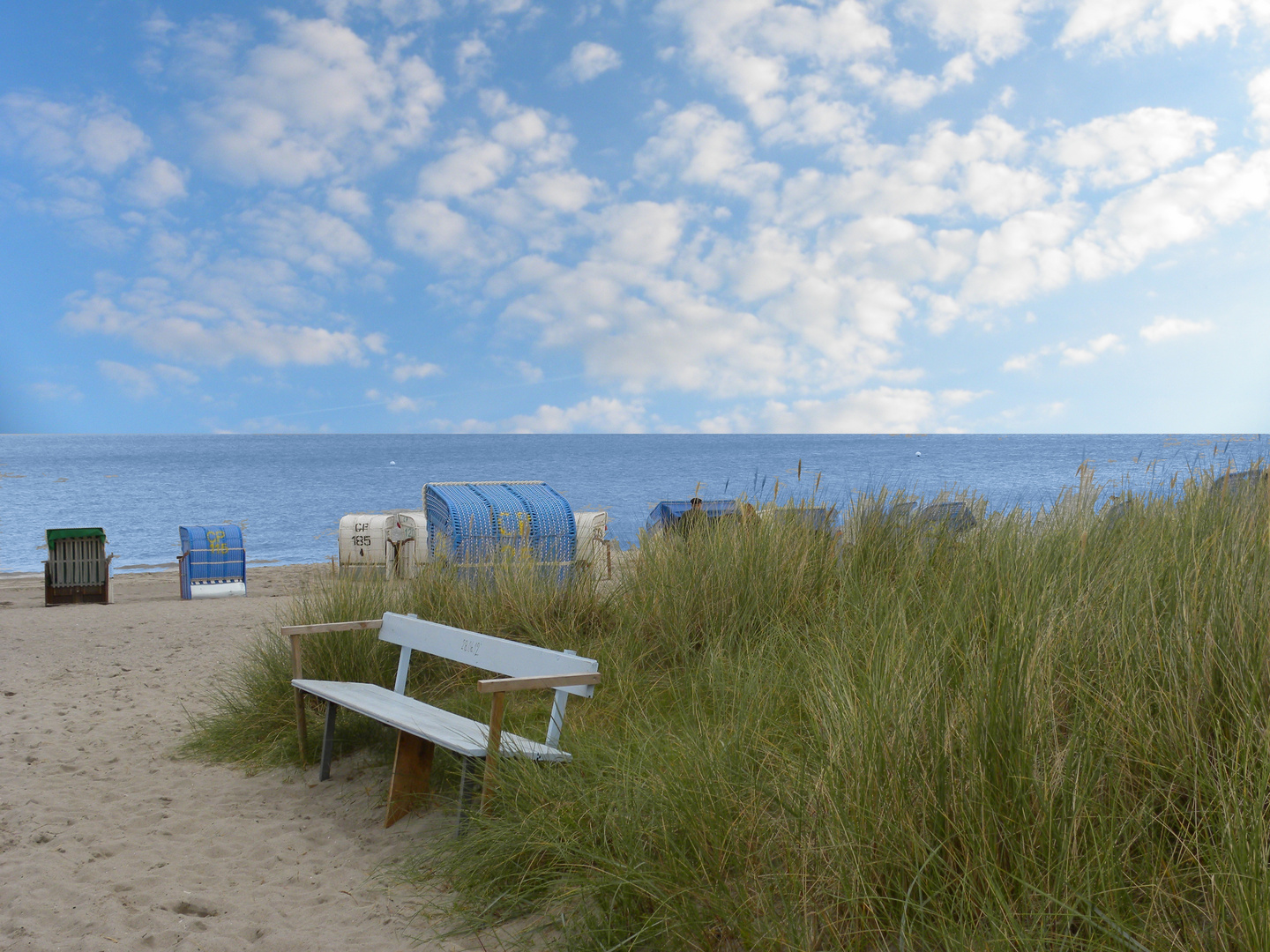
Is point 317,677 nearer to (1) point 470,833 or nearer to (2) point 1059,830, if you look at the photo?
(1) point 470,833

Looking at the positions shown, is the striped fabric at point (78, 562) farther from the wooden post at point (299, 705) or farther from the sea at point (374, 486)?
the wooden post at point (299, 705)

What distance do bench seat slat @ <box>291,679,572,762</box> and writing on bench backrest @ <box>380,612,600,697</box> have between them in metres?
0.26

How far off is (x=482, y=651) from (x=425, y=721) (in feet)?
1.95

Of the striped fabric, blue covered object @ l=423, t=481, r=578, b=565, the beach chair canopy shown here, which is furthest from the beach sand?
the beach chair canopy

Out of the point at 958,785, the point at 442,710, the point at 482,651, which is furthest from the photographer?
the point at 482,651

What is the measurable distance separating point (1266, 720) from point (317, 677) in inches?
181

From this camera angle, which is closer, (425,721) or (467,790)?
(467,790)

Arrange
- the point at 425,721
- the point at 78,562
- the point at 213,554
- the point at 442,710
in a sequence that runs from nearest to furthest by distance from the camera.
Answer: the point at 425,721
the point at 442,710
the point at 78,562
the point at 213,554

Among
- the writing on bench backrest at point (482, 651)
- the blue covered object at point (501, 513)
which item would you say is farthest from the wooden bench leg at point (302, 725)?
the blue covered object at point (501, 513)

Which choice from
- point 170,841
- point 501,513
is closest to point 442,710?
point 170,841

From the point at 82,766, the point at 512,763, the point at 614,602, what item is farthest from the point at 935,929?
the point at 82,766

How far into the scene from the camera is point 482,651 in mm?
4164

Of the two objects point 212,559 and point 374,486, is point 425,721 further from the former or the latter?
point 374,486

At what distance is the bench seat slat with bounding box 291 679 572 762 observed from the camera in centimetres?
318
